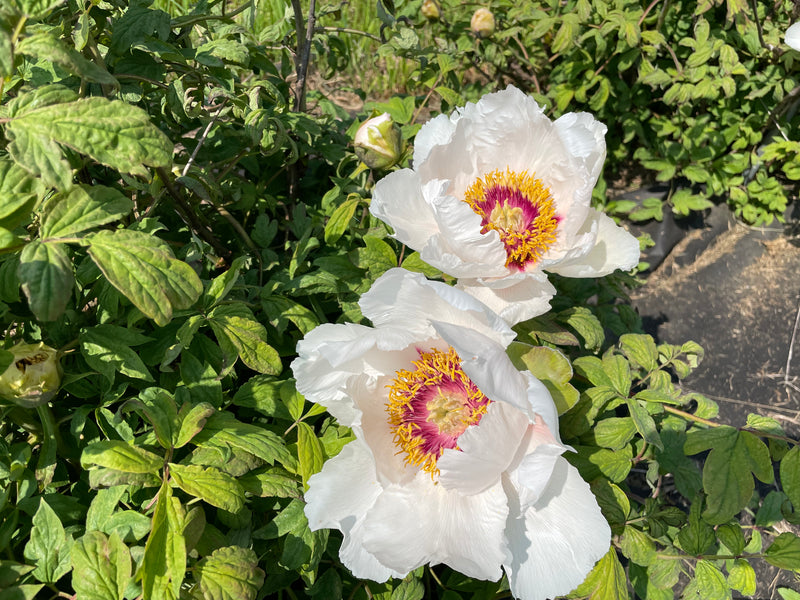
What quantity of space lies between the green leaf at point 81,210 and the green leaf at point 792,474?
3.13ft

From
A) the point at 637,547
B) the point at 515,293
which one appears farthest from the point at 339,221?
the point at 637,547

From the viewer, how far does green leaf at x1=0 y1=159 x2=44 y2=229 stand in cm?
73

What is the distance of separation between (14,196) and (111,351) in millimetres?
284

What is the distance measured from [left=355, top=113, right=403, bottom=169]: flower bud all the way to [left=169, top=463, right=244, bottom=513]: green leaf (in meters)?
0.61

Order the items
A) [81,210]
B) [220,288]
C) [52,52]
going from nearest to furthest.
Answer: [52,52] → [81,210] → [220,288]

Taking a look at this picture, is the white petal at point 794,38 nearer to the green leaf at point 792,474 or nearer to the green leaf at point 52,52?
the green leaf at point 792,474

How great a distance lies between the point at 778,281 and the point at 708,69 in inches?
33.0

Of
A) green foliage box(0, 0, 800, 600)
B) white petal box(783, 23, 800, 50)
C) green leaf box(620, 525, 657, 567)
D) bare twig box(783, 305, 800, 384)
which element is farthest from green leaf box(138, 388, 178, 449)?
bare twig box(783, 305, 800, 384)

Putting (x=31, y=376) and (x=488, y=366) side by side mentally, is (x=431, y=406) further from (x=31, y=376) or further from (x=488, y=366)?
(x=31, y=376)

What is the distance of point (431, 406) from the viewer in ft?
3.25

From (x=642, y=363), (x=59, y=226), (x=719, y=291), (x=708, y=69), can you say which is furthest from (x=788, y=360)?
(x=59, y=226)

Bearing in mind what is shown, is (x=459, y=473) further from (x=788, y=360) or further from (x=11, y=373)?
(x=788, y=360)

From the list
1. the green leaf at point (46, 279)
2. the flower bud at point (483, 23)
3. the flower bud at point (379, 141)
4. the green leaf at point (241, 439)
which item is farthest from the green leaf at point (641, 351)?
the flower bud at point (483, 23)

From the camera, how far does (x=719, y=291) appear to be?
236cm
